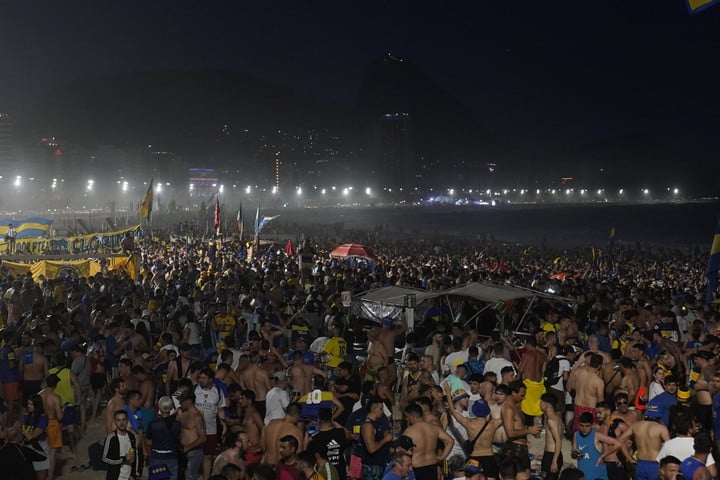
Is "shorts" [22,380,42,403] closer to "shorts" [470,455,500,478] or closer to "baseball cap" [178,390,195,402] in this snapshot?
"baseball cap" [178,390,195,402]

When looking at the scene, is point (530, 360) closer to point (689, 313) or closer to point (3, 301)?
point (689, 313)

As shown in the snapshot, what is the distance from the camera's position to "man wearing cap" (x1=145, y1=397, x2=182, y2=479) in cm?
628

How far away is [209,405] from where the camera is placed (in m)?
7.26

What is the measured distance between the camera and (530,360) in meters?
8.70

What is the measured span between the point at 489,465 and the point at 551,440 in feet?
2.06

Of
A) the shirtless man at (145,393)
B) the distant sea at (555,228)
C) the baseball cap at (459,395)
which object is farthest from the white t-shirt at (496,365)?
the distant sea at (555,228)

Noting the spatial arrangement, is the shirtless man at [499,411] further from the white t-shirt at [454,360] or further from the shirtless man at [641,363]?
the shirtless man at [641,363]

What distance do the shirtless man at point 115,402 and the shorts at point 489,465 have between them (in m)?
3.47

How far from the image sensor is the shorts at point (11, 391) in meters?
8.68

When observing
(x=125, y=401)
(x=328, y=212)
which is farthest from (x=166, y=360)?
(x=328, y=212)

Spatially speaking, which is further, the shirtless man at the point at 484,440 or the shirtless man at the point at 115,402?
the shirtless man at the point at 115,402

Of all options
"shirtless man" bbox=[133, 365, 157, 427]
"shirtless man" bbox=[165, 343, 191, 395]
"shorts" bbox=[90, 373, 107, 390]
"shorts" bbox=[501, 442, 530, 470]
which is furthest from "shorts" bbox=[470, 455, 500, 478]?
"shorts" bbox=[90, 373, 107, 390]

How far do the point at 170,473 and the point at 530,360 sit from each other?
15.4 feet

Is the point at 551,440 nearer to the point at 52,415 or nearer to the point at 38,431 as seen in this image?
the point at 38,431
